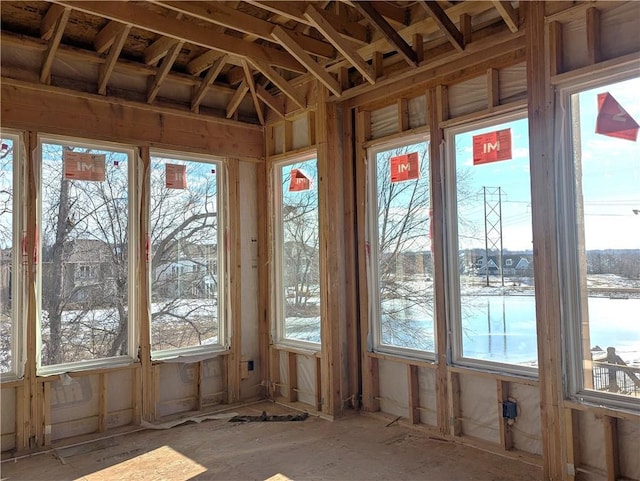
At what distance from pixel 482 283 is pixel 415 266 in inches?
27.7

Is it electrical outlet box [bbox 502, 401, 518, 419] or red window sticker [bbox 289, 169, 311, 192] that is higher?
red window sticker [bbox 289, 169, 311, 192]

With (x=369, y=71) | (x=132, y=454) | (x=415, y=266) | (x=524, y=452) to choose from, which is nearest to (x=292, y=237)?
(x=415, y=266)

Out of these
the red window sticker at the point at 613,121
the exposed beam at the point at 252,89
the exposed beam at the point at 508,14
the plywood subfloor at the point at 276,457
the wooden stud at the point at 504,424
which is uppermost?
the exposed beam at the point at 252,89

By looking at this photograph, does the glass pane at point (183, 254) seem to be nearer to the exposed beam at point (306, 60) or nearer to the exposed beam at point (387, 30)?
the exposed beam at point (306, 60)

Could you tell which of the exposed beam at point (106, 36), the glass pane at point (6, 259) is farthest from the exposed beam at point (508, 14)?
the glass pane at point (6, 259)

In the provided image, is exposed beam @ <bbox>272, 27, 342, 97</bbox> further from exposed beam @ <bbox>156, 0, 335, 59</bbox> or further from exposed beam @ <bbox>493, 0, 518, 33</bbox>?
exposed beam @ <bbox>493, 0, 518, 33</bbox>

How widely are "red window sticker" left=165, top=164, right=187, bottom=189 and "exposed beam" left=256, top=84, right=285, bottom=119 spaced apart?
1198 millimetres

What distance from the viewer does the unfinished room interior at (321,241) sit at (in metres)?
3.30

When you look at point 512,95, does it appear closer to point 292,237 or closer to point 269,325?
point 292,237

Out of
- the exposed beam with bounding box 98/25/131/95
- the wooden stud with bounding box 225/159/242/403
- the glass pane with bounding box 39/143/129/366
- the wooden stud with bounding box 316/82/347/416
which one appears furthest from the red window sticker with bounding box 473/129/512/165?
the glass pane with bounding box 39/143/129/366

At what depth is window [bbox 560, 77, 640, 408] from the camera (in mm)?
3102

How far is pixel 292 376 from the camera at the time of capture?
5457mm

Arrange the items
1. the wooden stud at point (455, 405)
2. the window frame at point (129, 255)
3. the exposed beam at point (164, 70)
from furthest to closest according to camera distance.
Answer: the exposed beam at point (164, 70) → the window frame at point (129, 255) → the wooden stud at point (455, 405)

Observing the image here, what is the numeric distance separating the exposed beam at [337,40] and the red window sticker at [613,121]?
1.98 meters
